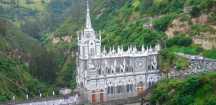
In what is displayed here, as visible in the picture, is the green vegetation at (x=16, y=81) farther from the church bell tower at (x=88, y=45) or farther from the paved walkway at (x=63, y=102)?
the church bell tower at (x=88, y=45)

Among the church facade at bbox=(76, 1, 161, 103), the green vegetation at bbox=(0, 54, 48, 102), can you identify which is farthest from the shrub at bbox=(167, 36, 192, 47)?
the green vegetation at bbox=(0, 54, 48, 102)

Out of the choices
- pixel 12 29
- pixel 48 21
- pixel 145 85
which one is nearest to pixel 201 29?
pixel 145 85

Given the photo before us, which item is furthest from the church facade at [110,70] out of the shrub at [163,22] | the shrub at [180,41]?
the shrub at [163,22]

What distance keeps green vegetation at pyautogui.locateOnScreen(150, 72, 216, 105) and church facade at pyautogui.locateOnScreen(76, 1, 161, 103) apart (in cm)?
544

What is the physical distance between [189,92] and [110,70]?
1203 centimetres

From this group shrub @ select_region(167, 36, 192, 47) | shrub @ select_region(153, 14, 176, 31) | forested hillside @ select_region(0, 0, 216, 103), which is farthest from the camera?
shrub @ select_region(153, 14, 176, 31)

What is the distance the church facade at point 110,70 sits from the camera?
5866 cm

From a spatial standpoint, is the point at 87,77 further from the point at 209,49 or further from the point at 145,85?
the point at 209,49

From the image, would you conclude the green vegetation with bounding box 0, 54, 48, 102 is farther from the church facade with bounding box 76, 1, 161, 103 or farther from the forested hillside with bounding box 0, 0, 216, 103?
the church facade with bounding box 76, 1, 161, 103

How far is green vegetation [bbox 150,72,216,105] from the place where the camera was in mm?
51684

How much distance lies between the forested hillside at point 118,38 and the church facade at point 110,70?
3.16 meters

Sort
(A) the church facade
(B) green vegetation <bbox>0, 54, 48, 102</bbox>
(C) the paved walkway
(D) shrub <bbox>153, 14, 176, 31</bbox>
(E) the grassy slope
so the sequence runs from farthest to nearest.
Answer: (D) shrub <bbox>153, 14, 176, 31</bbox>
(E) the grassy slope
(B) green vegetation <bbox>0, 54, 48, 102</bbox>
(A) the church facade
(C) the paved walkway

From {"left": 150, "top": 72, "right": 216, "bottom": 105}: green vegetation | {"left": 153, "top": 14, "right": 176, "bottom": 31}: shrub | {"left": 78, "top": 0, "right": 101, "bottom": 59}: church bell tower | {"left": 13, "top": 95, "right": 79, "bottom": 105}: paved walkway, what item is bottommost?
{"left": 13, "top": 95, "right": 79, "bottom": 105}: paved walkway

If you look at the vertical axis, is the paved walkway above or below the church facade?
below
